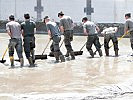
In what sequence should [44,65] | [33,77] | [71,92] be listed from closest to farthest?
1. [71,92]
2. [33,77]
3. [44,65]

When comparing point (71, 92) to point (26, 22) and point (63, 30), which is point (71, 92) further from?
point (63, 30)

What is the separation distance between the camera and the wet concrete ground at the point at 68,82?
546cm

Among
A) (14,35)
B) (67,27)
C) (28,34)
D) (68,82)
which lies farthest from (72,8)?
(68,82)

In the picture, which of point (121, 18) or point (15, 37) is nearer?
point (15, 37)

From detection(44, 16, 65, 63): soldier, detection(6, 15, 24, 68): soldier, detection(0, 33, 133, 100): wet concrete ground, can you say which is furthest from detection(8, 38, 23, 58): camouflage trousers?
detection(44, 16, 65, 63): soldier

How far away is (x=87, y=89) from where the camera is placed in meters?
5.84

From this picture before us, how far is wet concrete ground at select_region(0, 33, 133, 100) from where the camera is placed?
5.46 meters

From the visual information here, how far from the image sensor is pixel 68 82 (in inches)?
256

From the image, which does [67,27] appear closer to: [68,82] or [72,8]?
[68,82]

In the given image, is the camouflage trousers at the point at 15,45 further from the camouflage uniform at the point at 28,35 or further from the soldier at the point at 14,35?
the camouflage uniform at the point at 28,35

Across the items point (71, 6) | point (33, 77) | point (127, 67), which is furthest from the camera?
point (71, 6)

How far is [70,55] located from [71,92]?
5.16 m

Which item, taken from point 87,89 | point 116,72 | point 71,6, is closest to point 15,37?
point 116,72

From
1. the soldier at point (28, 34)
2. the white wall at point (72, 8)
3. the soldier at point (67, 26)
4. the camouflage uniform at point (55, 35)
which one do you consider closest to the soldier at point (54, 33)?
the camouflage uniform at point (55, 35)
